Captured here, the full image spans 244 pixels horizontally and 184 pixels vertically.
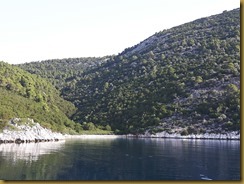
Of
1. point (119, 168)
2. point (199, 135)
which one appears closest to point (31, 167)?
point (119, 168)

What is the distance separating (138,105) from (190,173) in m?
76.6

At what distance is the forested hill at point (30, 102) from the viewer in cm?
8094

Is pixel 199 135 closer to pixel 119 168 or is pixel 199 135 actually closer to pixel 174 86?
pixel 174 86

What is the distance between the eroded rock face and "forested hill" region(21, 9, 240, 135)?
2685cm

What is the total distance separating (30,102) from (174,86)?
41737 millimetres

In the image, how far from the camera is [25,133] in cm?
6994

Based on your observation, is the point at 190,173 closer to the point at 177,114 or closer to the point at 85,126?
the point at 177,114

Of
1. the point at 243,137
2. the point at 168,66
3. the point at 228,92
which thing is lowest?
the point at 243,137

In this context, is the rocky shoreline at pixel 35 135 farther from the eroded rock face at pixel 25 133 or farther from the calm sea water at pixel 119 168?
the calm sea water at pixel 119 168

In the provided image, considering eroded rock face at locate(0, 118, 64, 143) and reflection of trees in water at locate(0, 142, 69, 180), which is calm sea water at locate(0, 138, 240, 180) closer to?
reflection of trees in water at locate(0, 142, 69, 180)

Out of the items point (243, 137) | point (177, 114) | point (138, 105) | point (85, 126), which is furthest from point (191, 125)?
point (243, 137)

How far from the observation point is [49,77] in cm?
17238

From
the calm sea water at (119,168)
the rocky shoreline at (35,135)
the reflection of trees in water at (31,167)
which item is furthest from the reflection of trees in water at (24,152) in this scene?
the rocky shoreline at (35,135)

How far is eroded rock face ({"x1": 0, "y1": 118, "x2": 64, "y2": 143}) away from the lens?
66.6m
